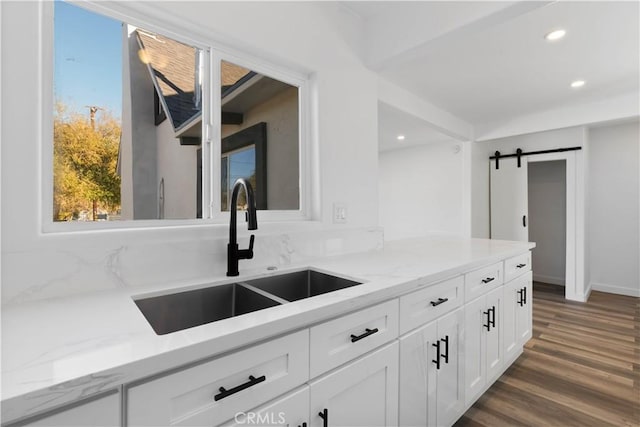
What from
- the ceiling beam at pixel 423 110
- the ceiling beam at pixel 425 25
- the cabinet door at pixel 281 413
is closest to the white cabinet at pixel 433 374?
the cabinet door at pixel 281 413

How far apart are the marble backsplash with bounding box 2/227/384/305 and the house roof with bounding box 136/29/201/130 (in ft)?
2.02

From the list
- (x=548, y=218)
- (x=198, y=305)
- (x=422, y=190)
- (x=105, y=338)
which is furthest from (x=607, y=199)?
(x=105, y=338)

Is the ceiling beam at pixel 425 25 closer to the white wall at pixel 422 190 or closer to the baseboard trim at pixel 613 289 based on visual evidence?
the white wall at pixel 422 190

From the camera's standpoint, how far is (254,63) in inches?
64.9

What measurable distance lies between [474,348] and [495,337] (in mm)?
319

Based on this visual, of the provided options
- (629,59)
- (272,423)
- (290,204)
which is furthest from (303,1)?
(629,59)

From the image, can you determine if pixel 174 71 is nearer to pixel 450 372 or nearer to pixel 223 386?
pixel 223 386

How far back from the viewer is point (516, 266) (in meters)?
2.18

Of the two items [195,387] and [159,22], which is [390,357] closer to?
[195,387]

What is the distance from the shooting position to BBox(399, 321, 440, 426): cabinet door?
1218mm

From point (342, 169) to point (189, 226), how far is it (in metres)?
1.01

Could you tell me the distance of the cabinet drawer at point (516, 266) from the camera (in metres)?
2.04

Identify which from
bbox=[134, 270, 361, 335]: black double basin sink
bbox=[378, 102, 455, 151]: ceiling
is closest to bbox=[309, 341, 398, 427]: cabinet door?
bbox=[134, 270, 361, 335]: black double basin sink

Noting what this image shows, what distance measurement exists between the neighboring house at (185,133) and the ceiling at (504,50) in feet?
→ 2.78
